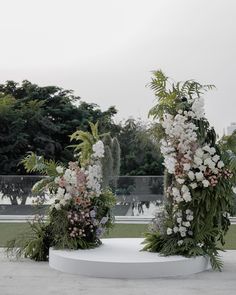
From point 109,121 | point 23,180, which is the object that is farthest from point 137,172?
point 23,180

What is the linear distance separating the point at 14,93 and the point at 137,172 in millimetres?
7805

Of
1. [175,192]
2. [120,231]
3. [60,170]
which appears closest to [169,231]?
[175,192]

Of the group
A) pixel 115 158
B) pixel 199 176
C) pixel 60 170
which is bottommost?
pixel 199 176

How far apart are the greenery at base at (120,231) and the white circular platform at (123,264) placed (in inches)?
161

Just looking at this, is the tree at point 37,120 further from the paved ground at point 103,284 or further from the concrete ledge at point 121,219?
the paved ground at point 103,284

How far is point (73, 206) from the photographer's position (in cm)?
868

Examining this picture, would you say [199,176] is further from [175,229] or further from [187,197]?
[175,229]

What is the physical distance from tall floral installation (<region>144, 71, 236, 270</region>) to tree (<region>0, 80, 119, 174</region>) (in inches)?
732

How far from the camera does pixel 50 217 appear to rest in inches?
353

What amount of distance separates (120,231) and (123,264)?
25.8 feet

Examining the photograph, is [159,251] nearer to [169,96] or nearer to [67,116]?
[169,96]

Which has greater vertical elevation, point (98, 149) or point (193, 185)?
point (98, 149)

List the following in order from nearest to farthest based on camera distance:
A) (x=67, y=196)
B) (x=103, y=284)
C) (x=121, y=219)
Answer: (x=103, y=284) < (x=67, y=196) < (x=121, y=219)

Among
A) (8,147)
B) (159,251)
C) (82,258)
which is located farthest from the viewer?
(8,147)
